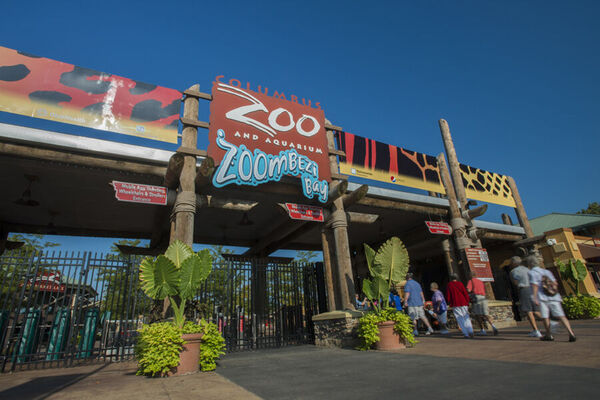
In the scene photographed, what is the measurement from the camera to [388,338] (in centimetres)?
686

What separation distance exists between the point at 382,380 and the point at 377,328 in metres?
3.37

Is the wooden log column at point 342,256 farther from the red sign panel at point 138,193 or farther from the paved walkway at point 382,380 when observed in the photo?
the red sign panel at point 138,193

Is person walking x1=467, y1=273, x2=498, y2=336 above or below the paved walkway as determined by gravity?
above

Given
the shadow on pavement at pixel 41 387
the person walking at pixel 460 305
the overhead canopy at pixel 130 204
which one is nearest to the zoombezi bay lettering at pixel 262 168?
the overhead canopy at pixel 130 204

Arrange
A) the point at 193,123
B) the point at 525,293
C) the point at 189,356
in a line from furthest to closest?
the point at 193,123 → the point at 525,293 → the point at 189,356

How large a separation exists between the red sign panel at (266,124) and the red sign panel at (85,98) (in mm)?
1226

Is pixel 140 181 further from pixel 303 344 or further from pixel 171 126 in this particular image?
pixel 303 344

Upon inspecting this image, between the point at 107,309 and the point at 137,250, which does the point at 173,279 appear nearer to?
the point at 107,309

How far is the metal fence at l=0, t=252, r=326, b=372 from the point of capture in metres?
7.06

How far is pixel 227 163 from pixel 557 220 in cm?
2552

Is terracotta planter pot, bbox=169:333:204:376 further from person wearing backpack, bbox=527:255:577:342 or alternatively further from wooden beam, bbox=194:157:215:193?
person wearing backpack, bbox=527:255:577:342

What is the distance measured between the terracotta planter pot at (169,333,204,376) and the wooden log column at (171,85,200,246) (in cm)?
249

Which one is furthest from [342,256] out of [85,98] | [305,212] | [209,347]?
[85,98]

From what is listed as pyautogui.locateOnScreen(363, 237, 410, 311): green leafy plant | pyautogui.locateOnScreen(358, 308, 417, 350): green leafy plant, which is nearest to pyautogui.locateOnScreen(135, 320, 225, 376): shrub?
pyautogui.locateOnScreen(358, 308, 417, 350): green leafy plant
